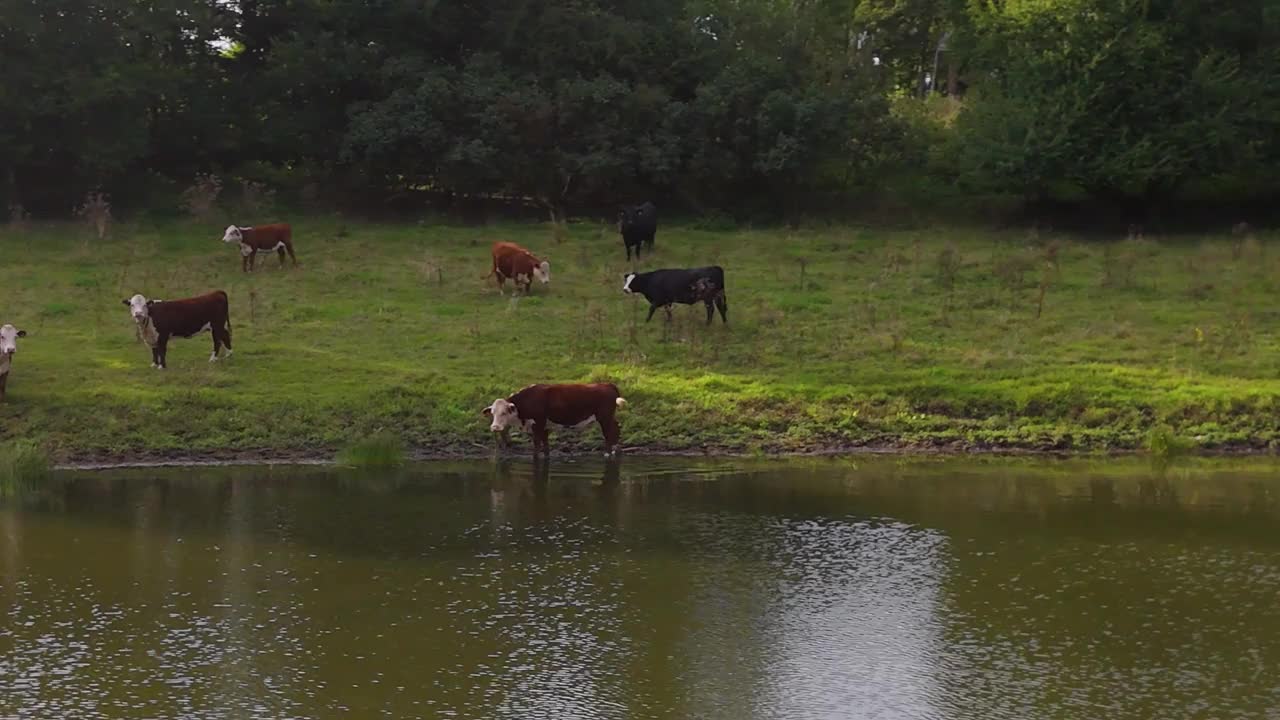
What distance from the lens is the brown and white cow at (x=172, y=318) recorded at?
759 inches

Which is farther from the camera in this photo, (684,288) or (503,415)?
(684,288)

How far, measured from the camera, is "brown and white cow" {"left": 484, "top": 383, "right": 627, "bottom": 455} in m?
16.7

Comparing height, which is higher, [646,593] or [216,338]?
[216,338]

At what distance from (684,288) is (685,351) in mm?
1800

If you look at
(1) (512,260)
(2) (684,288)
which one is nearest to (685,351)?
(2) (684,288)

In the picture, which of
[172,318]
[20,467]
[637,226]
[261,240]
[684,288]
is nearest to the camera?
[20,467]

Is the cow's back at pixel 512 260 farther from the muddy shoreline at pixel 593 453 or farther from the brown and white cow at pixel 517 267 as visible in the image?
the muddy shoreline at pixel 593 453

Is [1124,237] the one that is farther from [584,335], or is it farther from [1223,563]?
[1223,563]

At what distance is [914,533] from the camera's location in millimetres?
13328

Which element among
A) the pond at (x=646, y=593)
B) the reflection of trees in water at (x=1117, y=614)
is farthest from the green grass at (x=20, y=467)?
the reflection of trees in water at (x=1117, y=614)

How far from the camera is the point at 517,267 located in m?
24.5

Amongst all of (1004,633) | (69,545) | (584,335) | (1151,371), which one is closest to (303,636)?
(69,545)

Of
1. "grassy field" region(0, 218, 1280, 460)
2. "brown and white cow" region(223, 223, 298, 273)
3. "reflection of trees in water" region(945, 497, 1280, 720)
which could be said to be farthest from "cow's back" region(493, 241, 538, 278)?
"reflection of trees in water" region(945, 497, 1280, 720)

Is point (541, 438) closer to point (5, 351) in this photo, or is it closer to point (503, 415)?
point (503, 415)
